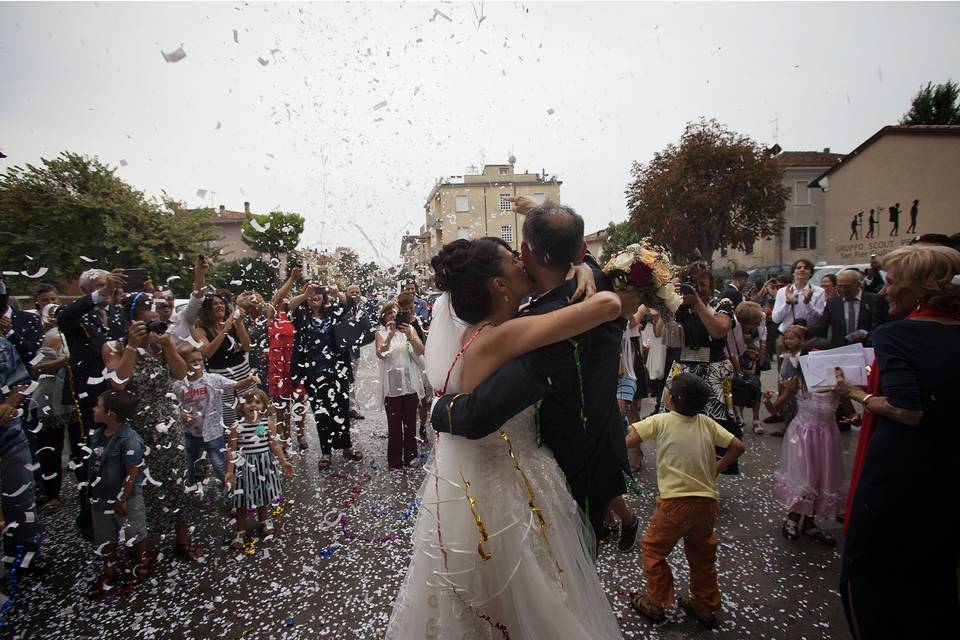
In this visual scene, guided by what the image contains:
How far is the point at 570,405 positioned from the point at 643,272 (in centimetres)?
64

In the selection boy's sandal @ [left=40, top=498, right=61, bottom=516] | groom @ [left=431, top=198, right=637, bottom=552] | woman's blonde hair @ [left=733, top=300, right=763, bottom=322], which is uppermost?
groom @ [left=431, top=198, right=637, bottom=552]

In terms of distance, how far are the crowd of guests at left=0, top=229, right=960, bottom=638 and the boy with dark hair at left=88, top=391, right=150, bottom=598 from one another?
0.5 inches

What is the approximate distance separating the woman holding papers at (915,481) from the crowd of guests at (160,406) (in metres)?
3.83

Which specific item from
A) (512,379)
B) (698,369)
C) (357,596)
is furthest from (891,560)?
(357,596)

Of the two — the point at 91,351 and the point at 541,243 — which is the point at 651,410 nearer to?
the point at 541,243

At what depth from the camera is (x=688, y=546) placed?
2744 mm

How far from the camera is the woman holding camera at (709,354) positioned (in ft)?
13.3

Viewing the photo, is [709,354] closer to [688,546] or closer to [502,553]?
[688,546]

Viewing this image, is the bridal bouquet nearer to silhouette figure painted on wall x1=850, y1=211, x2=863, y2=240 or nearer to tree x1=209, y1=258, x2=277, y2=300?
tree x1=209, y1=258, x2=277, y2=300

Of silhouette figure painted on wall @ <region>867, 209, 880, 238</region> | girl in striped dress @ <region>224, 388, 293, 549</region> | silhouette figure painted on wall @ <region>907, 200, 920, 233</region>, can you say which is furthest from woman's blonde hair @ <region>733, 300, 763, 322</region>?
silhouette figure painted on wall @ <region>867, 209, 880, 238</region>

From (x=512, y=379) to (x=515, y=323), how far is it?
0.19m

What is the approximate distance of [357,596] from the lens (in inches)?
124

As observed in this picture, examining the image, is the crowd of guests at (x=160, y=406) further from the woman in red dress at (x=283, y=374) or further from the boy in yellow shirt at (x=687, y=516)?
the boy in yellow shirt at (x=687, y=516)

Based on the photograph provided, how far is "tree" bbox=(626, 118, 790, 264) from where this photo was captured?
23062 mm
